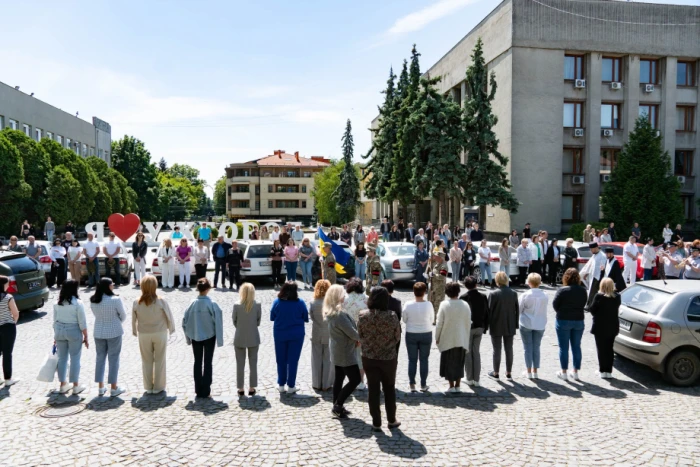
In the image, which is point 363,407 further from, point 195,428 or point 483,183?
point 483,183

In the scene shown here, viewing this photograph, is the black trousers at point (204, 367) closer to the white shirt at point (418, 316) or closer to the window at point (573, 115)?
the white shirt at point (418, 316)

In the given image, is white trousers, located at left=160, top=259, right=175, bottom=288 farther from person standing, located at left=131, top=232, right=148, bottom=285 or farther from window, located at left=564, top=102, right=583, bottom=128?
window, located at left=564, top=102, right=583, bottom=128

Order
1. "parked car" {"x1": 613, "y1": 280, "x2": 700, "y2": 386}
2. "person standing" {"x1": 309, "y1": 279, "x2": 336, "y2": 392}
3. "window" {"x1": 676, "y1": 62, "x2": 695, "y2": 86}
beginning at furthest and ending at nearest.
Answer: "window" {"x1": 676, "y1": 62, "x2": 695, "y2": 86}
"parked car" {"x1": 613, "y1": 280, "x2": 700, "y2": 386}
"person standing" {"x1": 309, "y1": 279, "x2": 336, "y2": 392}

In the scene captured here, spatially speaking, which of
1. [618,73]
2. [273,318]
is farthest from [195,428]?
[618,73]

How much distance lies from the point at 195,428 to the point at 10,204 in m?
32.2

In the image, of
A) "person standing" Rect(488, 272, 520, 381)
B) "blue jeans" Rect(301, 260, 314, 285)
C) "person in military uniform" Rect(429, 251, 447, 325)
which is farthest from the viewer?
"blue jeans" Rect(301, 260, 314, 285)

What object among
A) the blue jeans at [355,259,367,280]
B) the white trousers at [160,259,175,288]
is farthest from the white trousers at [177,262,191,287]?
the blue jeans at [355,259,367,280]

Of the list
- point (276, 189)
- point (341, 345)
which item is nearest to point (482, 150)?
point (341, 345)

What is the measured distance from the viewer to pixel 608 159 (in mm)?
37219

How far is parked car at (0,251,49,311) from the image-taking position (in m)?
12.4

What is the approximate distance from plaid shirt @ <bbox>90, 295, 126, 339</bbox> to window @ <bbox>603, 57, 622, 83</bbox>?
119 feet

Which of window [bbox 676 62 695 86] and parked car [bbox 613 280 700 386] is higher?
window [bbox 676 62 695 86]

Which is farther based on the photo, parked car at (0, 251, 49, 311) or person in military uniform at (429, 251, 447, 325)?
parked car at (0, 251, 49, 311)

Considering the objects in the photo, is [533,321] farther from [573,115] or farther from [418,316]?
[573,115]
